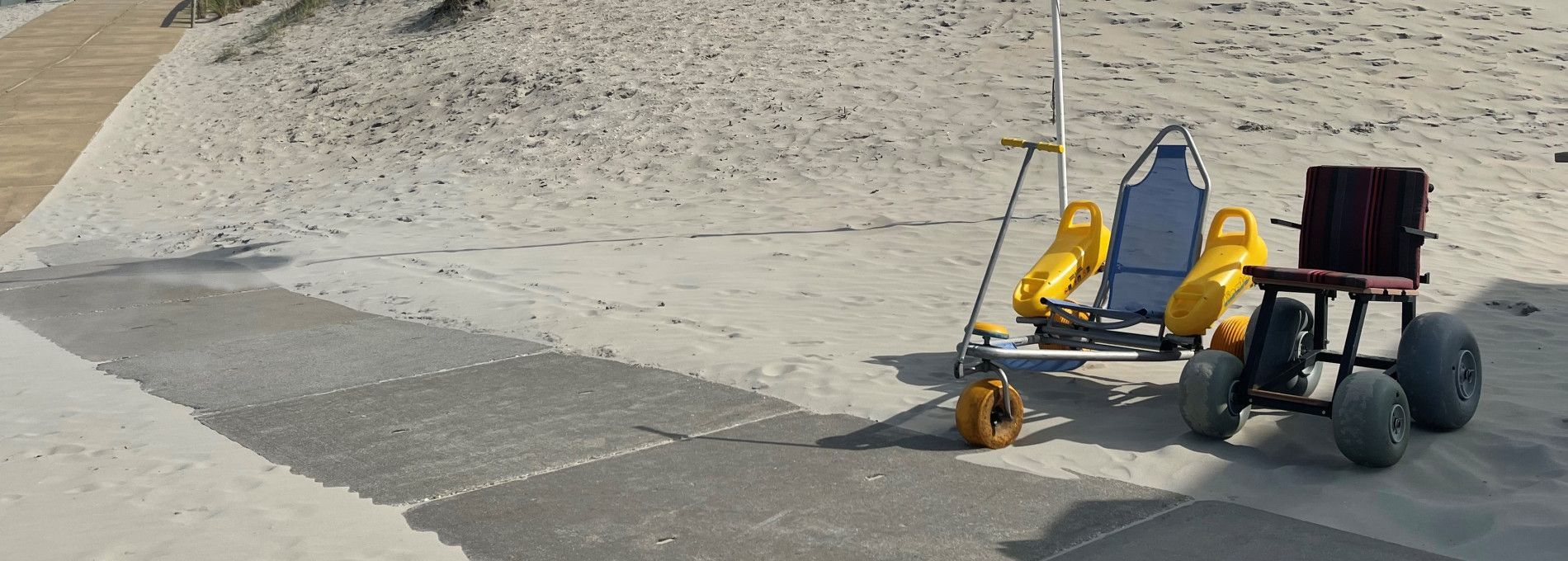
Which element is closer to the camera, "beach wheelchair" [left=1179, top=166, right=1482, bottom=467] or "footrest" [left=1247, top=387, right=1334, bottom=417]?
"beach wheelchair" [left=1179, top=166, right=1482, bottom=467]

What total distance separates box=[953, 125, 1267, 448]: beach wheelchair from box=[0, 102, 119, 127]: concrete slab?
55.8 ft

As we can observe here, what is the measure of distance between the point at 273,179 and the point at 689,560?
12807mm

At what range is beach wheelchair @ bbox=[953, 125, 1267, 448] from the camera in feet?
20.0

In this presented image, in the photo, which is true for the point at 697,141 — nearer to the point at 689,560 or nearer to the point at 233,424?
the point at 233,424

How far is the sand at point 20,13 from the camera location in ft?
92.9

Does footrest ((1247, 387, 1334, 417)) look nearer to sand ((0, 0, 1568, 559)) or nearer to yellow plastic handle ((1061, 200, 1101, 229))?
sand ((0, 0, 1568, 559))

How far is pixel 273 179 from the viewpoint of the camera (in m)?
15.6

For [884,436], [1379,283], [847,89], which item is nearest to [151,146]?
[847,89]

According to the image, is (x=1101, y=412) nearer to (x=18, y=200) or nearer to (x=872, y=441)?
(x=872, y=441)

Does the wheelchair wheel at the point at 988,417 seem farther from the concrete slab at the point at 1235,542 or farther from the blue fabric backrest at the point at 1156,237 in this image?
the blue fabric backrest at the point at 1156,237

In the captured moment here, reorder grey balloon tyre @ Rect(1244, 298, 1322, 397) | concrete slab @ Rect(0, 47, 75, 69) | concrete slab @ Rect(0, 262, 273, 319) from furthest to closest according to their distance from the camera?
concrete slab @ Rect(0, 47, 75, 69)
concrete slab @ Rect(0, 262, 273, 319)
grey balloon tyre @ Rect(1244, 298, 1322, 397)

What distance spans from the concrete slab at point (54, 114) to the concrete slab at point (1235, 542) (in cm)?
1888

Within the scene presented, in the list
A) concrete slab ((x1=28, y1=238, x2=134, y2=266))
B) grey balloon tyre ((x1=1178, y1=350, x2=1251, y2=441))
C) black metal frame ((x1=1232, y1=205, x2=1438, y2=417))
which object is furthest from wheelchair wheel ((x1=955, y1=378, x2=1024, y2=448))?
concrete slab ((x1=28, y1=238, x2=134, y2=266))

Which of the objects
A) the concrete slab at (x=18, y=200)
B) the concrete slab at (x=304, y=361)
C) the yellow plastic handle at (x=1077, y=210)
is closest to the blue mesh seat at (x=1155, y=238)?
the yellow plastic handle at (x=1077, y=210)
